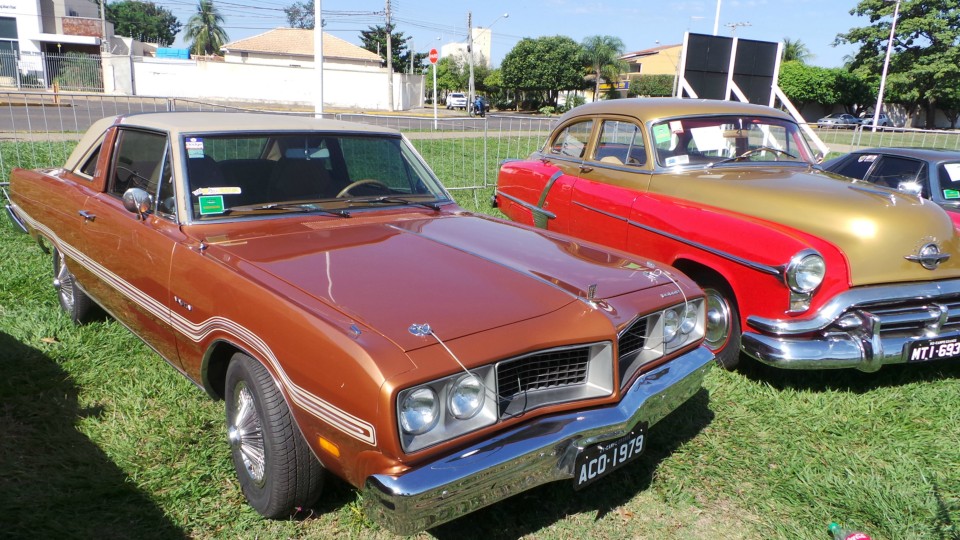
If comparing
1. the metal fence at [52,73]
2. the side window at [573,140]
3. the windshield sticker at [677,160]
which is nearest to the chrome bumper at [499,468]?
the windshield sticker at [677,160]

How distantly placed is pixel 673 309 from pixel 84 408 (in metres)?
3.10

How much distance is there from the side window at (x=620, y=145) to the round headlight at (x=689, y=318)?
2.39m

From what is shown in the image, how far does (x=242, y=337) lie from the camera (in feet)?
8.66

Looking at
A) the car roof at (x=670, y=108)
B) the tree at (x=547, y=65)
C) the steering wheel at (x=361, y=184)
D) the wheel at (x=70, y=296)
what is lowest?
the wheel at (x=70, y=296)

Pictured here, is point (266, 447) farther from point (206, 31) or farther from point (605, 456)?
point (206, 31)

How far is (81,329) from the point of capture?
4570mm

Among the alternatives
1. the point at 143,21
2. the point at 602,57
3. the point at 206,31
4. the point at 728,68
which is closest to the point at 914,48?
the point at 602,57

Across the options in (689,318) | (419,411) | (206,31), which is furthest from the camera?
(206,31)

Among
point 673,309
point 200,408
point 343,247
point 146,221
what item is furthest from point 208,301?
point 673,309

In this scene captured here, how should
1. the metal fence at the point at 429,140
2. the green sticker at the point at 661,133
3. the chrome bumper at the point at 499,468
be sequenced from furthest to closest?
the metal fence at the point at 429,140 < the green sticker at the point at 661,133 < the chrome bumper at the point at 499,468

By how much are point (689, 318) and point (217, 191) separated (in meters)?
2.35

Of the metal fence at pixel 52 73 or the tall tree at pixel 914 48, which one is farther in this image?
the tall tree at pixel 914 48

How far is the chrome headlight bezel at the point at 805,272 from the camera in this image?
3801 mm

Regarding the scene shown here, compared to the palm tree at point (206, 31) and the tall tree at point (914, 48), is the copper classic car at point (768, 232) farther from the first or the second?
the palm tree at point (206, 31)
